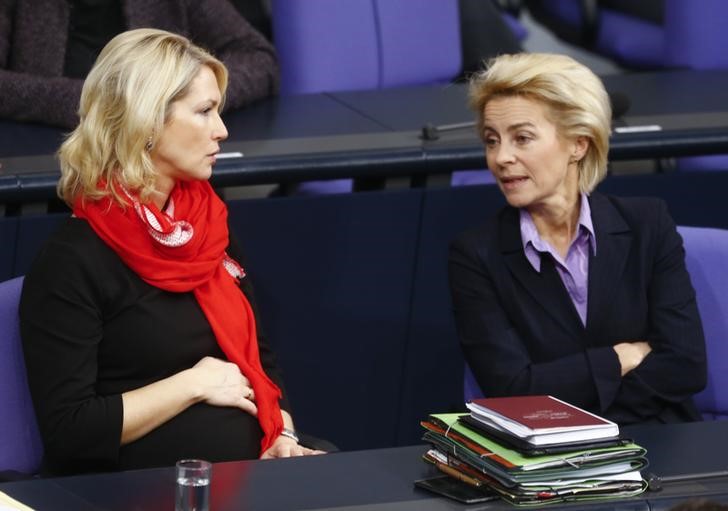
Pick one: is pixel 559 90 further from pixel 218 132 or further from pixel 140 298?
pixel 140 298

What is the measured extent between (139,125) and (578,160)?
0.88 metres

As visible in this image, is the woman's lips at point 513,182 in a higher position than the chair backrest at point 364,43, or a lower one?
lower

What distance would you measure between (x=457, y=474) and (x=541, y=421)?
0.47 ft

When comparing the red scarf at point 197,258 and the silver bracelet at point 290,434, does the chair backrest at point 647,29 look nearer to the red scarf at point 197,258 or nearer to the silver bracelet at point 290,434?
the red scarf at point 197,258

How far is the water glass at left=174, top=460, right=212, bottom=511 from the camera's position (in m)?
2.08

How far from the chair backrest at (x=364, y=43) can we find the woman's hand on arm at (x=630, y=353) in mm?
1538

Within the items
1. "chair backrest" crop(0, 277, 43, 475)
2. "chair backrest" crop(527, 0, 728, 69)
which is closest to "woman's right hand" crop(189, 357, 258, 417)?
"chair backrest" crop(0, 277, 43, 475)

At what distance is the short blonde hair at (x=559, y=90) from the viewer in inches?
113

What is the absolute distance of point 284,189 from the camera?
355cm

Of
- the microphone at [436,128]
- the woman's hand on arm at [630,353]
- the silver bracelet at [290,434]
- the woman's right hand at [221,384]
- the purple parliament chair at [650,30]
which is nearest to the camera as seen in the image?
the woman's right hand at [221,384]

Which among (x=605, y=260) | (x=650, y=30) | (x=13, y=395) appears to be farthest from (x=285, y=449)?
(x=650, y=30)

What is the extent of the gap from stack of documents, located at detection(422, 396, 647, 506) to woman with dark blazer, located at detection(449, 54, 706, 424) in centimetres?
54

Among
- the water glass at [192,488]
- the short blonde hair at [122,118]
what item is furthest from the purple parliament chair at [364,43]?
the water glass at [192,488]

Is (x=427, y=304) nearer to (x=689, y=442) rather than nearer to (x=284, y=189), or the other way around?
(x=284, y=189)
